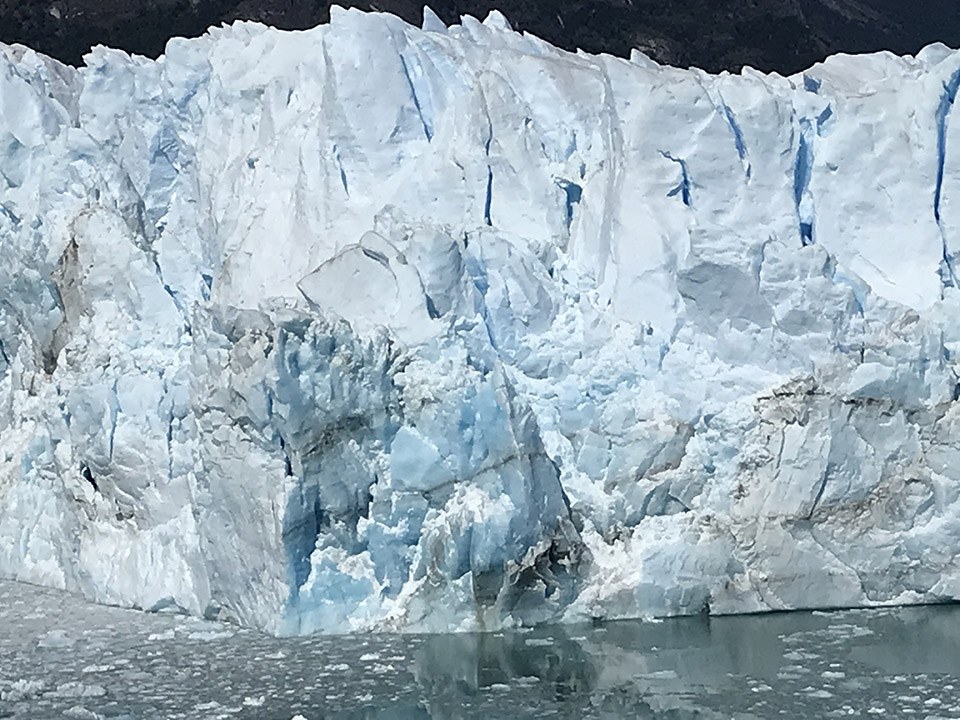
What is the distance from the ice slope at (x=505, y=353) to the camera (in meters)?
8.84

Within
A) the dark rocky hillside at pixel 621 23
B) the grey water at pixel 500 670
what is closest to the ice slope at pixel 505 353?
the grey water at pixel 500 670

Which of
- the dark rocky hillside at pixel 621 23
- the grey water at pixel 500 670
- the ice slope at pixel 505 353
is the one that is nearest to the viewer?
the grey water at pixel 500 670

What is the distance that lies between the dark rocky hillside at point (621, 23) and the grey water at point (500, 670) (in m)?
22.0

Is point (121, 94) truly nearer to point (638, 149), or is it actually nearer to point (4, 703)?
point (638, 149)

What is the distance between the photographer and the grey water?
7488 mm

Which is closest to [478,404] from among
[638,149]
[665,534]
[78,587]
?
[665,534]

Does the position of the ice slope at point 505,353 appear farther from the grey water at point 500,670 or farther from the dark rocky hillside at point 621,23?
the dark rocky hillside at point 621,23

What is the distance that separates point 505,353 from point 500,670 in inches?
78.2

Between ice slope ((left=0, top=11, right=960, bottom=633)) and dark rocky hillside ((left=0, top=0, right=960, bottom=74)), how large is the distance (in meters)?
20.0

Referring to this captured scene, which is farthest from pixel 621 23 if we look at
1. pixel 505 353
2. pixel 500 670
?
pixel 500 670

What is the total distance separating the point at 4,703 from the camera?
7.66m

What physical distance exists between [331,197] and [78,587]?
2.95 meters

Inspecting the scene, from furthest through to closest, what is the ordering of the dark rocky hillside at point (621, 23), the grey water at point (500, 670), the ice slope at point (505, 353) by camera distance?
the dark rocky hillside at point (621, 23), the ice slope at point (505, 353), the grey water at point (500, 670)

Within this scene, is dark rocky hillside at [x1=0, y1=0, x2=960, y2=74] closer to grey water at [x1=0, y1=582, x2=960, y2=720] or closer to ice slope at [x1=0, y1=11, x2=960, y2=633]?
ice slope at [x1=0, y1=11, x2=960, y2=633]
